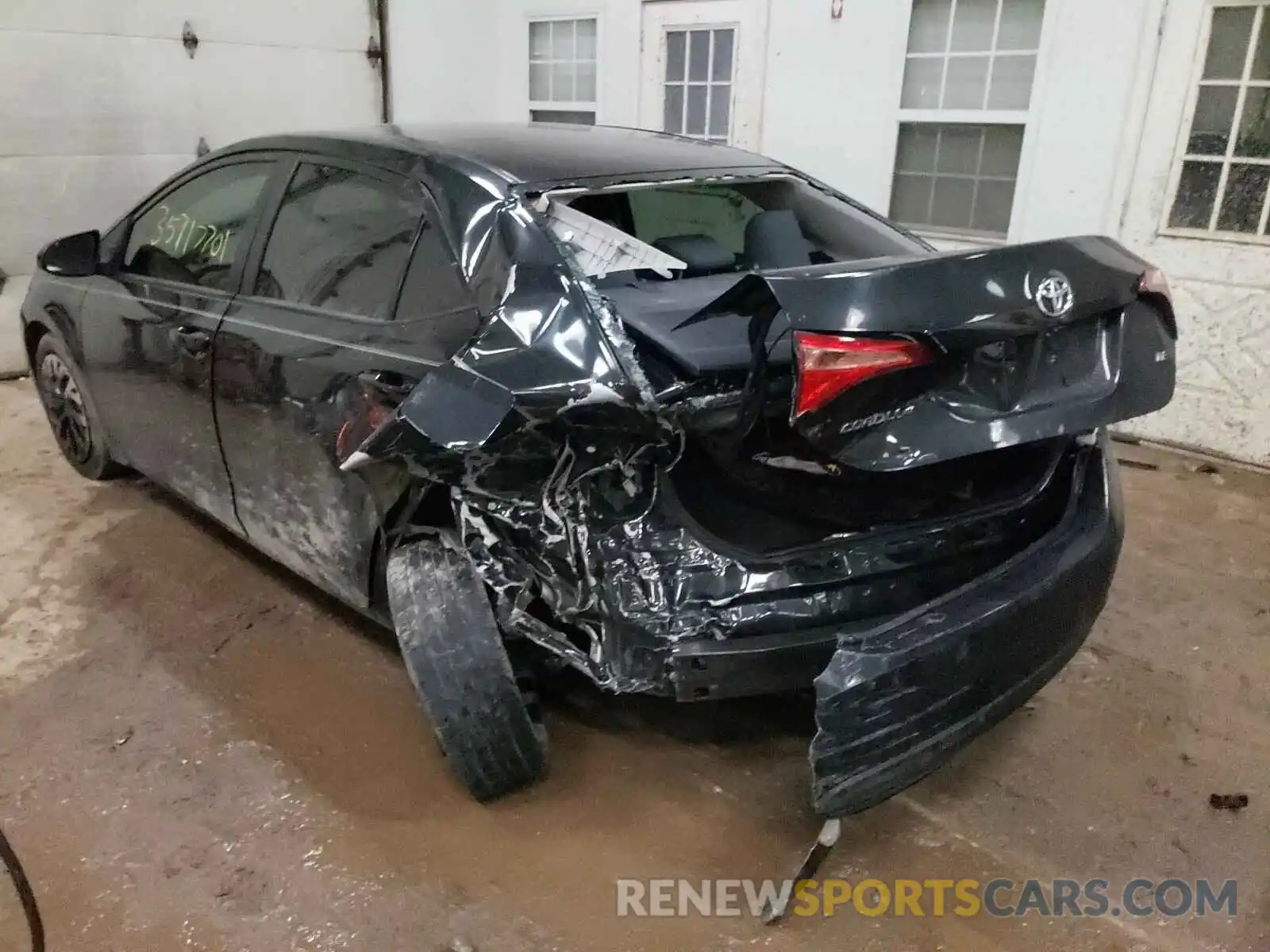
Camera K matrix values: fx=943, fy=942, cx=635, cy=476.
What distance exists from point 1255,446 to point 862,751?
3741 millimetres

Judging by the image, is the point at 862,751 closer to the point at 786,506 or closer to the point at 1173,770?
the point at 786,506

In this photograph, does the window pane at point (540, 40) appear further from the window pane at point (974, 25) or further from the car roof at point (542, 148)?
the car roof at point (542, 148)

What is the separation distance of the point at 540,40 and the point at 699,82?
1675 mm

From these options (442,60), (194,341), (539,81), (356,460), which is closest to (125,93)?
(442,60)

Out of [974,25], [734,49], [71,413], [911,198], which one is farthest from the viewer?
[734,49]

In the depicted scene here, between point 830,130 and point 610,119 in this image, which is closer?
point 830,130

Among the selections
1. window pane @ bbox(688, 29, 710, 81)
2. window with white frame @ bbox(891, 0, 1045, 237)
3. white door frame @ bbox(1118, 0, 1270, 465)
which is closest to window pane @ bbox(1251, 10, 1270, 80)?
white door frame @ bbox(1118, 0, 1270, 465)

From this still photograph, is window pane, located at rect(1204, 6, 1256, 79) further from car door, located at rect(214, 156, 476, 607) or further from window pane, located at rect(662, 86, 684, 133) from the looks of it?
car door, located at rect(214, 156, 476, 607)

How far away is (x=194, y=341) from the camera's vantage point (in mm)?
2656

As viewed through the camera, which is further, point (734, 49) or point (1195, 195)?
point (734, 49)

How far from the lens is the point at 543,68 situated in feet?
23.1

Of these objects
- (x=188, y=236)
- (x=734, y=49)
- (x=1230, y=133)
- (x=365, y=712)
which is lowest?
(x=365, y=712)

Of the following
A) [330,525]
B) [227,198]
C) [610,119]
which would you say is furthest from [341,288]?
[610,119]

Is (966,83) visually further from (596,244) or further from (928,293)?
(928,293)
